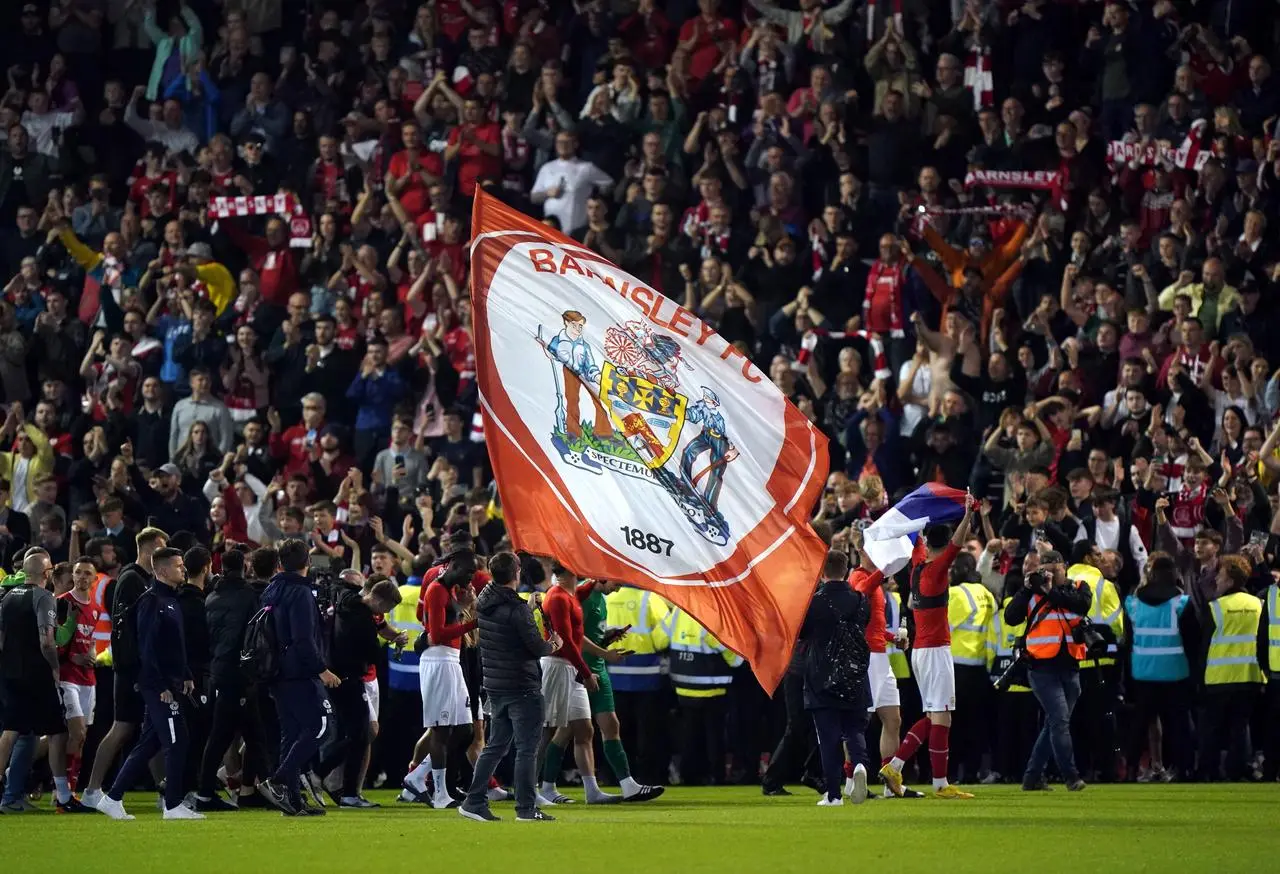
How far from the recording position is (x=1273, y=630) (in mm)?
21188

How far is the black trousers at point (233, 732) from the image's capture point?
18.5 m

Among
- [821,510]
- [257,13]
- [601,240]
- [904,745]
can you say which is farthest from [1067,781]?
[257,13]

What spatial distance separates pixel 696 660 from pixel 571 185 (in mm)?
9399

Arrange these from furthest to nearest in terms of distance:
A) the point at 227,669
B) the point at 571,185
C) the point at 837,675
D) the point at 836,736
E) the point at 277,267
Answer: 1. the point at 277,267
2. the point at 571,185
3. the point at 227,669
4. the point at 836,736
5. the point at 837,675

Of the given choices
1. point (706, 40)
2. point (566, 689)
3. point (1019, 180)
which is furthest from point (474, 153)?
point (566, 689)

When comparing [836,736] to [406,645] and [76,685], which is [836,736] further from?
[76,685]

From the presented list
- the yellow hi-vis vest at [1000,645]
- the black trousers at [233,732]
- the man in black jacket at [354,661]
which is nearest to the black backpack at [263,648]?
the black trousers at [233,732]

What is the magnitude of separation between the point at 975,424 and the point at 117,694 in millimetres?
10118

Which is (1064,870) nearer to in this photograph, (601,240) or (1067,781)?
(1067,781)

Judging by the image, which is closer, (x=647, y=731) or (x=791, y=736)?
(x=791, y=736)

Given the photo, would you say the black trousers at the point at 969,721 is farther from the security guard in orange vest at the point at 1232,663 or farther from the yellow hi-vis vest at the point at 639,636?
the yellow hi-vis vest at the point at 639,636

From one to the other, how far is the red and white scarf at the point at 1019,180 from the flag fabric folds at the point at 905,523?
9.20 metres

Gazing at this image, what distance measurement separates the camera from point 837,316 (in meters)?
26.7

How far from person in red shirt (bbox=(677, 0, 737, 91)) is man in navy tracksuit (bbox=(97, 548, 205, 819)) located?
49.4 ft
